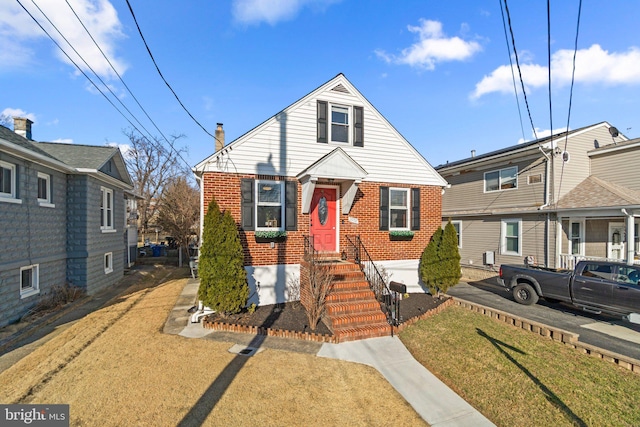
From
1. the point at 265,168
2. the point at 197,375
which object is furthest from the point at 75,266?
the point at 197,375

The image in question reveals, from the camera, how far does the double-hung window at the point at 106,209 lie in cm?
1205

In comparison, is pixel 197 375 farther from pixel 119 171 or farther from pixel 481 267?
Result: pixel 481 267

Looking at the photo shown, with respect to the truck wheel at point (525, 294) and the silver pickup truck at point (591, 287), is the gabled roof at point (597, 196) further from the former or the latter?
the truck wheel at point (525, 294)

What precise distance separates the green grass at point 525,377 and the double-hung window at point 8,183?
10.4 m

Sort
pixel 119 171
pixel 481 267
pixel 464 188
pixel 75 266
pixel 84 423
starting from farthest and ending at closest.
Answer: pixel 464 188 < pixel 481 267 < pixel 119 171 < pixel 75 266 < pixel 84 423

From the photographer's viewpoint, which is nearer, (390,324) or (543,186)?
(390,324)

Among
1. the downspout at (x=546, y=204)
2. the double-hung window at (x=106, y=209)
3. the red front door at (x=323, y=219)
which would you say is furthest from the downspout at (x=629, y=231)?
the double-hung window at (x=106, y=209)

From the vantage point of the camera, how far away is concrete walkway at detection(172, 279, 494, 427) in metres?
3.99

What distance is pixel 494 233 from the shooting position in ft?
47.5

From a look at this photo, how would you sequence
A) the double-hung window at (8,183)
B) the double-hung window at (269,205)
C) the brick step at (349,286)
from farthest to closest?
the double-hung window at (269,205) < the brick step at (349,286) < the double-hung window at (8,183)

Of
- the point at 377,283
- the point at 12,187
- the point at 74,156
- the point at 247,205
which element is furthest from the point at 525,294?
the point at 74,156

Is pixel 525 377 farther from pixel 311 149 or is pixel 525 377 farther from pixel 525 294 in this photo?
pixel 311 149

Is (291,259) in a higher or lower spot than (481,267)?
higher

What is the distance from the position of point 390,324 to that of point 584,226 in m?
11.0
